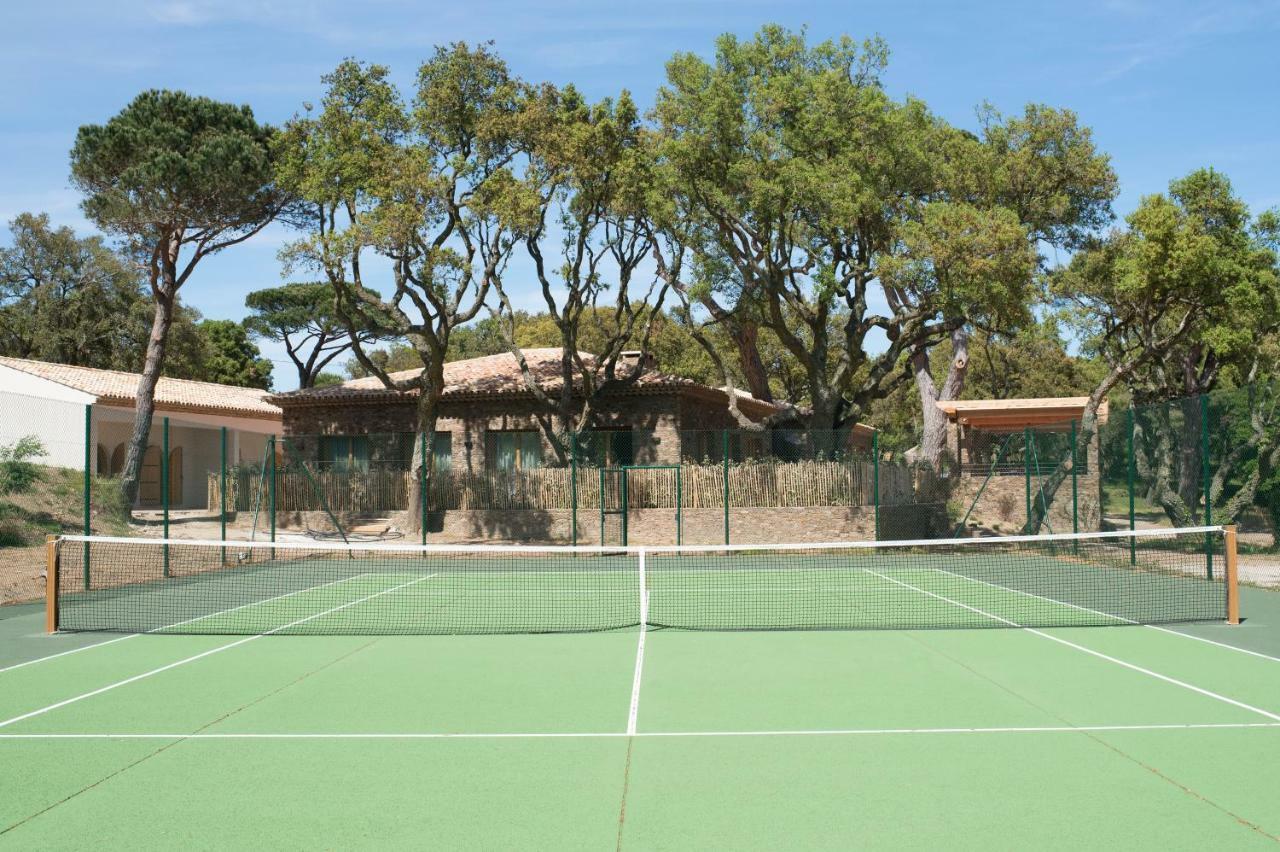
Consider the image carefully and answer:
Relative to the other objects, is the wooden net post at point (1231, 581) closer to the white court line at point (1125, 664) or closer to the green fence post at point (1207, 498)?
the white court line at point (1125, 664)

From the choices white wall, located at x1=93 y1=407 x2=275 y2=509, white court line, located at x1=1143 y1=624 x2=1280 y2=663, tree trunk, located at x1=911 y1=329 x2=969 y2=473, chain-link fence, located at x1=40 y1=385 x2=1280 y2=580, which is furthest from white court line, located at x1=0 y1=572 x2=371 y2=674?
tree trunk, located at x1=911 y1=329 x2=969 y2=473

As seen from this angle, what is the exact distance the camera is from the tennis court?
18.8 ft

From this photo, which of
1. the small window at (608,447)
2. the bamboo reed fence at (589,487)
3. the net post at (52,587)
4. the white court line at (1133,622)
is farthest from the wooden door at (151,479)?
the white court line at (1133,622)

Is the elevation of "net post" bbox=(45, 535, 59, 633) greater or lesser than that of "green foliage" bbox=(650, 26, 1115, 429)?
lesser

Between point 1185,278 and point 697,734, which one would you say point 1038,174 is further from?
point 697,734

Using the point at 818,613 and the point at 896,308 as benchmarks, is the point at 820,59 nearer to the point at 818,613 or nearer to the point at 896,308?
the point at 896,308

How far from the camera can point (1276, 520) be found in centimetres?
1941

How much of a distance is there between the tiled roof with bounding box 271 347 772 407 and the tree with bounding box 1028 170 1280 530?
402 inches

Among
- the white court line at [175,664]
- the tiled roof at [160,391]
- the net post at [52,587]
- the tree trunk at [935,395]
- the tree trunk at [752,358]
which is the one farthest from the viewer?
the tree trunk at [935,395]

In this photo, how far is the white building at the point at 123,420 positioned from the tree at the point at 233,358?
13.2 meters

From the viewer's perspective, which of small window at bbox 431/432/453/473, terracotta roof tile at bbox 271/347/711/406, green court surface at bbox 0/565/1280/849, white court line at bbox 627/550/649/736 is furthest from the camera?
small window at bbox 431/432/453/473

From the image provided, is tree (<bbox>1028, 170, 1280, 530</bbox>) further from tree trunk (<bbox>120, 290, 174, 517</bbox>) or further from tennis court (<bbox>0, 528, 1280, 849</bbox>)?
tree trunk (<bbox>120, 290, 174, 517</bbox>)

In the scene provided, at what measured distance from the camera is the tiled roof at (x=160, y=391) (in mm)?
32344

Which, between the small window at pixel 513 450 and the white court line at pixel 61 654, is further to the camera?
the small window at pixel 513 450
